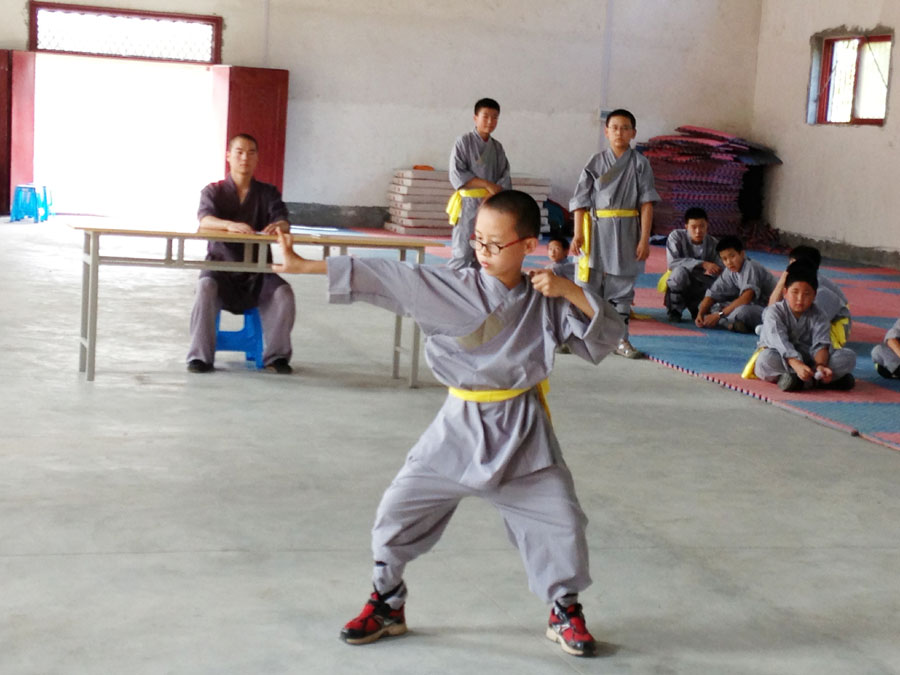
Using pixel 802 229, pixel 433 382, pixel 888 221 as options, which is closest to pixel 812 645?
pixel 433 382

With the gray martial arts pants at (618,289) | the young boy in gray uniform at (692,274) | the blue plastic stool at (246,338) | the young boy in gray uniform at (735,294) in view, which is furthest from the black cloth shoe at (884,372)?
the blue plastic stool at (246,338)

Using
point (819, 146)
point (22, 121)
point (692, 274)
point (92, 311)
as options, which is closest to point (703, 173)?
point (819, 146)

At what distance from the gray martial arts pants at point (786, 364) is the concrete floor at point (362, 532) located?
428 millimetres

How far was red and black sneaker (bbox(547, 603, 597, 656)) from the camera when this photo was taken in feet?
10.1

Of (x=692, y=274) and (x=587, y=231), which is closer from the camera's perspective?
(x=587, y=231)

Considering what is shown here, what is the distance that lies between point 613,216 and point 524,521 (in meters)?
5.37

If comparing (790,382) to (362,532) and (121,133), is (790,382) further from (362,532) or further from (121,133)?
(121,133)

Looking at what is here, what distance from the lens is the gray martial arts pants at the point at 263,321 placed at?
6.55 metres

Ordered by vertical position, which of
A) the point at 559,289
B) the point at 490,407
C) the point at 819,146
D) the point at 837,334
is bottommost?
the point at 837,334

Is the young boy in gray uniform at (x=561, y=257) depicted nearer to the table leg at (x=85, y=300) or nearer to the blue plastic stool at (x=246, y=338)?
the blue plastic stool at (x=246, y=338)

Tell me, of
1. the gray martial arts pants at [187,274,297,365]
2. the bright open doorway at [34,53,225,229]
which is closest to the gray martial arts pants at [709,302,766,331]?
the gray martial arts pants at [187,274,297,365]

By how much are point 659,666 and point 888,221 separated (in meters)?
13.2

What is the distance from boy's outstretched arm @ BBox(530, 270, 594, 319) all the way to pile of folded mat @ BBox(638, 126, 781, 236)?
14.1m

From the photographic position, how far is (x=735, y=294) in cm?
952
